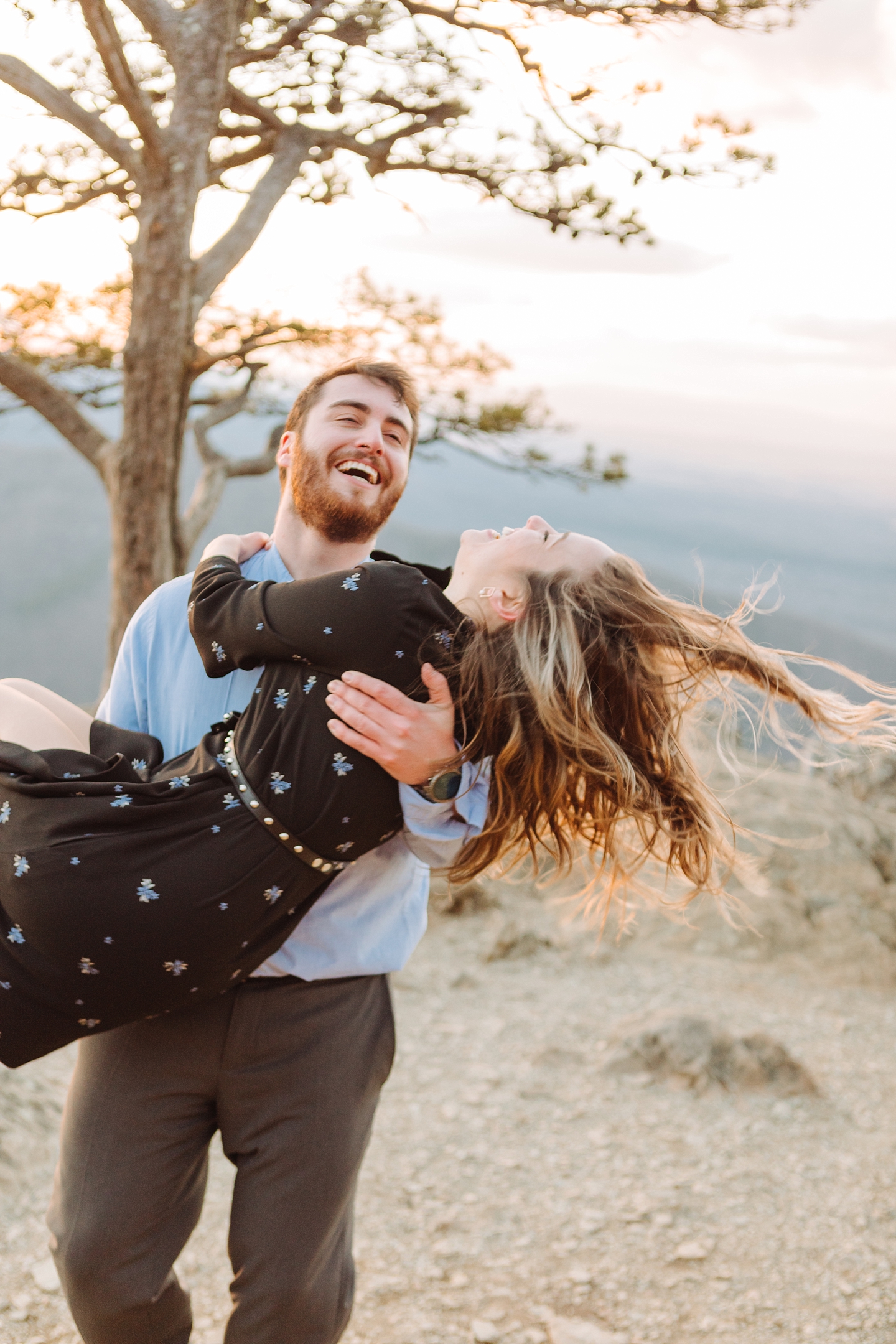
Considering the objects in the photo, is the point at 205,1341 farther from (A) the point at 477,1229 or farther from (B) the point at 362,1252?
(A) the point at 477,1229

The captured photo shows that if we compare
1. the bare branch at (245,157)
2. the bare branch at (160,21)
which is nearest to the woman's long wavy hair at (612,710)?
the bare branch at (160,21)

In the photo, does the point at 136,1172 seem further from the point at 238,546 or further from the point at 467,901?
the point at 467,901

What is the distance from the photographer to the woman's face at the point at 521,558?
6.05 feet

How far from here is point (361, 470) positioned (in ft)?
6.80

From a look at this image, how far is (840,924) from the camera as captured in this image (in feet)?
17.0

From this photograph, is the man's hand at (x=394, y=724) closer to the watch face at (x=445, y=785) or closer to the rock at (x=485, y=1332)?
the watch face at (x=445, y=785)

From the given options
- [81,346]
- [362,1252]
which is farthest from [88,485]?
[362,1252]

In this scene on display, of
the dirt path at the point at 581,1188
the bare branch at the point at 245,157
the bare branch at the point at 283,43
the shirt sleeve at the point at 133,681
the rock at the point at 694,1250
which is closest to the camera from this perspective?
the shirt sleeve at the point at 133,681

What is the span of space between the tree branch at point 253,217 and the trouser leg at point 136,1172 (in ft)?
14.0

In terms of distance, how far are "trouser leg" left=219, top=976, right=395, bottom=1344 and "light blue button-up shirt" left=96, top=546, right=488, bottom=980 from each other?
3.3 inches

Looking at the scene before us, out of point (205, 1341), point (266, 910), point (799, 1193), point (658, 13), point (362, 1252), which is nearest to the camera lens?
point (266, 910)

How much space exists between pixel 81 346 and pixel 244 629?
5.42 metres

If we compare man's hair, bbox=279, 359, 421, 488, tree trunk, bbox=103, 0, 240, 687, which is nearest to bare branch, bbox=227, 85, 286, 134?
tree trunk, bbox=103, 0, 240, 687

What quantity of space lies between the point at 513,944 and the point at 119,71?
4.45 meters
